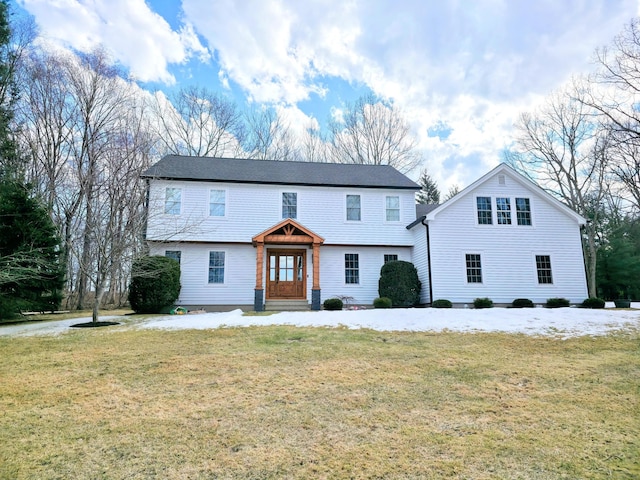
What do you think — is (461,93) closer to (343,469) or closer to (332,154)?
(332,154)

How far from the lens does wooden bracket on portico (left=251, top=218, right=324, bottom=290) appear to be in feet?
51.2

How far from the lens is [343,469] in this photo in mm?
2969

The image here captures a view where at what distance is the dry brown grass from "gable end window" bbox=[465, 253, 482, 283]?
841 cm

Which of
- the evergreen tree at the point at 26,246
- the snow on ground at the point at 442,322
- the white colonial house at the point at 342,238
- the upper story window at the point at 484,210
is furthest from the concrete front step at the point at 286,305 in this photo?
the upper story window at the point at 484,210

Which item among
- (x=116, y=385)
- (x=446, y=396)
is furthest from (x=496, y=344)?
(x=116, y=385)

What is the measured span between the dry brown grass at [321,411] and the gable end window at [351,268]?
970 cm

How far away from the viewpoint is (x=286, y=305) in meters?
16.1

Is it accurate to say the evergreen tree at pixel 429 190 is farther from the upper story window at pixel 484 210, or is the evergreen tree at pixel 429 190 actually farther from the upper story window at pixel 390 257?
the upper story window at pixel 390 257

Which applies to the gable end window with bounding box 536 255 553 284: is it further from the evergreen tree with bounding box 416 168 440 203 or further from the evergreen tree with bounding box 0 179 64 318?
the evergreen tree with bounding box 416 168 440 203

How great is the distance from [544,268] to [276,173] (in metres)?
13.3

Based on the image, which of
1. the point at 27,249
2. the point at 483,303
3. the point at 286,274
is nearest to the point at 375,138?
the point at 286,274

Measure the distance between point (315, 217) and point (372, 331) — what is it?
902 cm

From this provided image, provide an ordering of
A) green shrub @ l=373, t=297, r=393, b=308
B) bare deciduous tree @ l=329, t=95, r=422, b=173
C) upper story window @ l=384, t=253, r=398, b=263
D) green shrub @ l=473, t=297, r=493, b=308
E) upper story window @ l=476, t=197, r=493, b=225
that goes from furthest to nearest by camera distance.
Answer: bare deciduous tree @ l=329, t=95, r=422, b=173
upper story window @ l=384, t=253, r=398, b=263
upper story window @ l=476, t=197, r=493, b=225
green shrub @ l=473, t=297, r=493, b=308
green shrub @ l=373, t=297, r=393, b=308

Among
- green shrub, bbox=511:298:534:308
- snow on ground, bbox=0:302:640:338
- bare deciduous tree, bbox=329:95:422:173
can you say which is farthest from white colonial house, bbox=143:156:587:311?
bare deciduous tree, bbox=329:95:422:173
